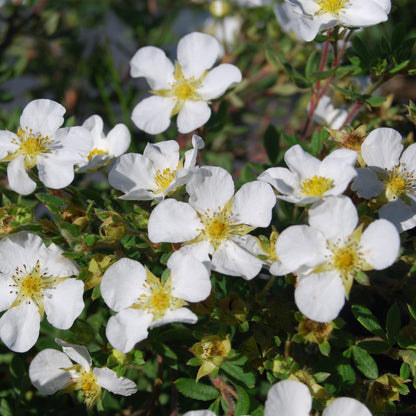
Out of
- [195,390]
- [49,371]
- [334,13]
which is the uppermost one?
[334,13]

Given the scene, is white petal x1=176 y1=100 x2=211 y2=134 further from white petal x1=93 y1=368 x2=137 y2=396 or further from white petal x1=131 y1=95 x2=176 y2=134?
white petal x1=93 y1=368 x2=137 y2=396

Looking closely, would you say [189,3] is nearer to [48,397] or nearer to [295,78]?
[295,78]

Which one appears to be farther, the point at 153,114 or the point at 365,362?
the point at 153,114

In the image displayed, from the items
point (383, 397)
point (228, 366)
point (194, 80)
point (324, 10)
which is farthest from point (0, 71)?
point (383, 397)

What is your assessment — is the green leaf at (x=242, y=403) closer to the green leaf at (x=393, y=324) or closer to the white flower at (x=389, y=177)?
the green leaf at (x=393, y=324)

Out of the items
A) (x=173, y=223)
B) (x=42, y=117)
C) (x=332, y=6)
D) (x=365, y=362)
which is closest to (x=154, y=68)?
(x=42, y=117)

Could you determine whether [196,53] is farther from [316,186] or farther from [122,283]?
[122,283]

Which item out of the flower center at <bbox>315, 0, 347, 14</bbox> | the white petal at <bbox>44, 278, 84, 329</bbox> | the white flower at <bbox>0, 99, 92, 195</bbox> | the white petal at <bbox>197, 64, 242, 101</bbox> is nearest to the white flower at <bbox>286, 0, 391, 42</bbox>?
the flower center at <bbox>315, 0, 347, 14</bbox>
